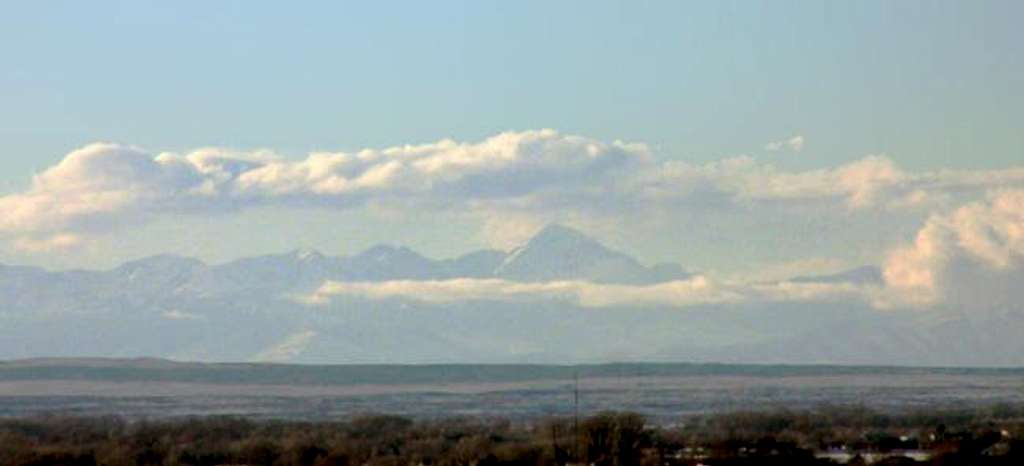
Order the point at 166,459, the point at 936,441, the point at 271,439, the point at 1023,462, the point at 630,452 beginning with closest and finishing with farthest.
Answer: the point at 1023,462, the point at 630,452, the point at 166,459, the point at 936,441, the point at 271,439

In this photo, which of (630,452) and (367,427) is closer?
(630,452)

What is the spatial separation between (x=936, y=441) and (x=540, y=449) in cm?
2095

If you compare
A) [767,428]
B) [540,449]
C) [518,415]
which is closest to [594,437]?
[540,449]

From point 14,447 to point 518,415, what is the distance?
88753 mm

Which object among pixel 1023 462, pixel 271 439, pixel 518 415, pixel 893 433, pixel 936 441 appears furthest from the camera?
pixel 518 415

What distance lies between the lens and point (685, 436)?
409 feet

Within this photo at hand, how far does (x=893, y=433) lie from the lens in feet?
436

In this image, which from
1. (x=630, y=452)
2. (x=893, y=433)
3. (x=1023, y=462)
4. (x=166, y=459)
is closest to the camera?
(x=1023, y=462)

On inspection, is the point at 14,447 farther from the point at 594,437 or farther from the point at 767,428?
the point at 767,428

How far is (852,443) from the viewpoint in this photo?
11700 cm

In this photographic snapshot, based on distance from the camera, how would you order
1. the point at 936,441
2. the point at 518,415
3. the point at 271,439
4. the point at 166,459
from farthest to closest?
the point at 518,415, the point at 271,439, the point at 936,441, the point at 166,459

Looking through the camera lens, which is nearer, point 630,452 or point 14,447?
point 630,452

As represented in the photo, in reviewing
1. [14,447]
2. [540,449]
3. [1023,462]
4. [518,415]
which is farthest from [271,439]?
[518,415]

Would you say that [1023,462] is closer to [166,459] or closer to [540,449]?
[540,449]
